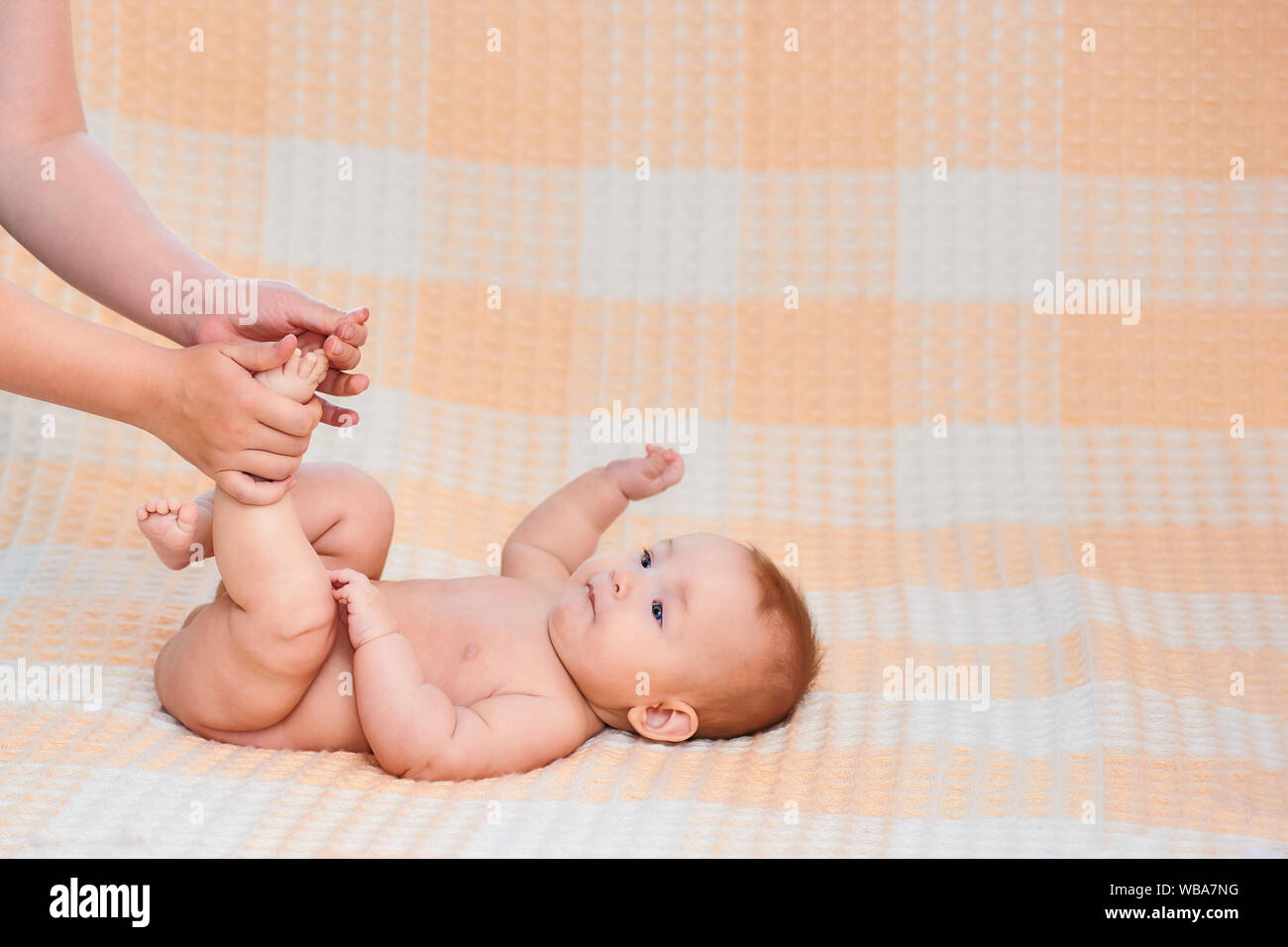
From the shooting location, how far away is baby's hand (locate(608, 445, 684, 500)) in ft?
4.71

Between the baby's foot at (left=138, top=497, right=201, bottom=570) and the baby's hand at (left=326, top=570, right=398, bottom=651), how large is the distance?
0.39 ft

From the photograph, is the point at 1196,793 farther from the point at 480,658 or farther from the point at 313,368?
the point at 313,368

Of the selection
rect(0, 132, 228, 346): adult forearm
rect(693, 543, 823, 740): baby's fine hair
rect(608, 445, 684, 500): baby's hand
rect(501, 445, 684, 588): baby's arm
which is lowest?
rect(693, 543, 823, 740): baby's fine hair

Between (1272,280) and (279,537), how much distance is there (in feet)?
4.85

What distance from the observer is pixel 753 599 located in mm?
1181

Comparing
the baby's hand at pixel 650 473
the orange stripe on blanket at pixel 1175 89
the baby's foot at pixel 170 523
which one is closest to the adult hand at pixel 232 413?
the baby's foot at pixel 170 523

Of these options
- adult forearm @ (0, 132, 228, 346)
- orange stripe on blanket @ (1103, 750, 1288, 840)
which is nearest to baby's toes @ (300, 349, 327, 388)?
adult forearm @ (0, 132, 228, 346)

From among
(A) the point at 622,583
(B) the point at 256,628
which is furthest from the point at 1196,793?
(B) the point at 256,628

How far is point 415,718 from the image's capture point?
1.04m

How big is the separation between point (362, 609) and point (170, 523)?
17 centimetres

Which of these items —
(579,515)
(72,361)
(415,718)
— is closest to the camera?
(72,361)

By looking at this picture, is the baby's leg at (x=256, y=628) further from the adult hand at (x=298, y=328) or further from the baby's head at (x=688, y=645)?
the baby's head at (x=688, y=645)

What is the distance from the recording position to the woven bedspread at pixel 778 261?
1.68m

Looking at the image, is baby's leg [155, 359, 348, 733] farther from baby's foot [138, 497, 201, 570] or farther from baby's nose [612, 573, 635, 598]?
baby's nose [612, 573, 635, 598]
